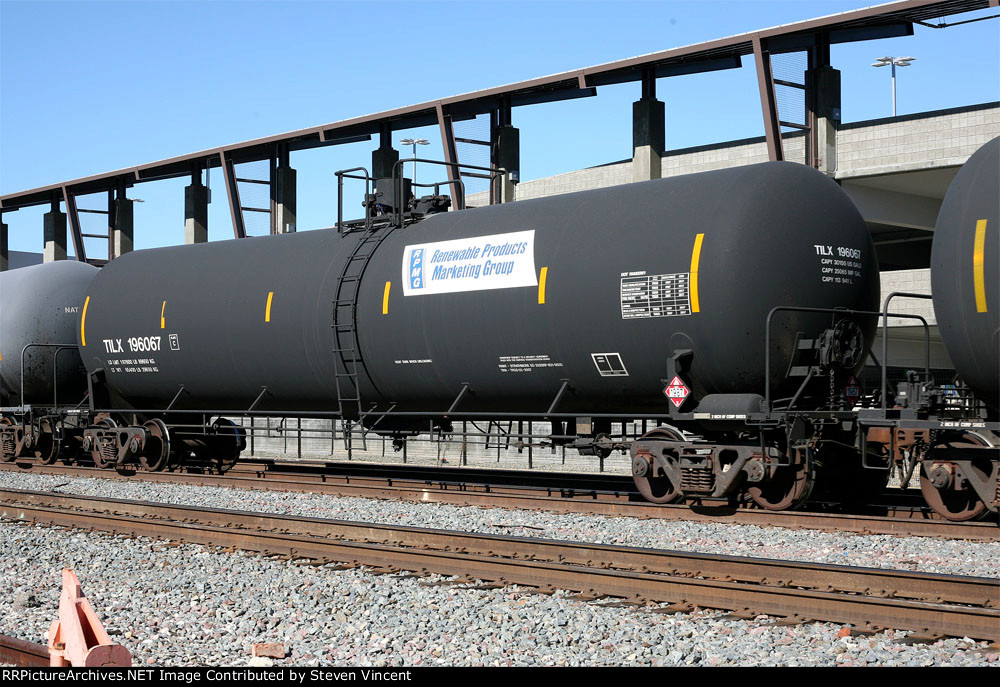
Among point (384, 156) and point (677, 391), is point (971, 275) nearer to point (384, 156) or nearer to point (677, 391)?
point (677, 391)

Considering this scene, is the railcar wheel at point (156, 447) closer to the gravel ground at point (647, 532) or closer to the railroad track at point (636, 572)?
the gravel ground at point (647, 532)

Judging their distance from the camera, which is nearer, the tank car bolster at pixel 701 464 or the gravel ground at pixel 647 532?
the gravel ground at pixel 647 532

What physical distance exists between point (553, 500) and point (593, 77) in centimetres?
1523

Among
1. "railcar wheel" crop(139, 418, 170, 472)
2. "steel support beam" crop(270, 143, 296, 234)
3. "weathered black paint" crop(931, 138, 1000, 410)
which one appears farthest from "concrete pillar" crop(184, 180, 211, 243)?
"weathered black paint" crop(931, 138, 1000, 410)

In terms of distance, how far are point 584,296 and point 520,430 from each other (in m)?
3.09

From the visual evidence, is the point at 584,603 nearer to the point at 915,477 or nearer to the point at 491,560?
the point at 491,560

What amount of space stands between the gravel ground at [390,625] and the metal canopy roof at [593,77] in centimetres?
1726

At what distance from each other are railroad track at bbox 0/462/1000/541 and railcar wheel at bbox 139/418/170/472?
1.49 ft

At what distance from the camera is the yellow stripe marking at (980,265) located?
33.9ft

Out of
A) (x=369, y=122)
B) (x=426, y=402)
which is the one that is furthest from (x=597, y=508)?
(x=369, y=122)

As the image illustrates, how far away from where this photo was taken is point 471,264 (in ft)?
46.9

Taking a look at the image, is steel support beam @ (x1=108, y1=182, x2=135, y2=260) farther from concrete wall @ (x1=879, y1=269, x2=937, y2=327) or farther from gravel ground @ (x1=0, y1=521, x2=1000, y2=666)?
gravel ground @ (x1=0, y1=521, x2=1000, y2=666)

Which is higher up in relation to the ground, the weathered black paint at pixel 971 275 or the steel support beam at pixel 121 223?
the steel support beam at pixel 121 223

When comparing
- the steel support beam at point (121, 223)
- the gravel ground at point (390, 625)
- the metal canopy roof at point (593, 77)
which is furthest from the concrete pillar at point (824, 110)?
the steel support beam at point (121, 223)
